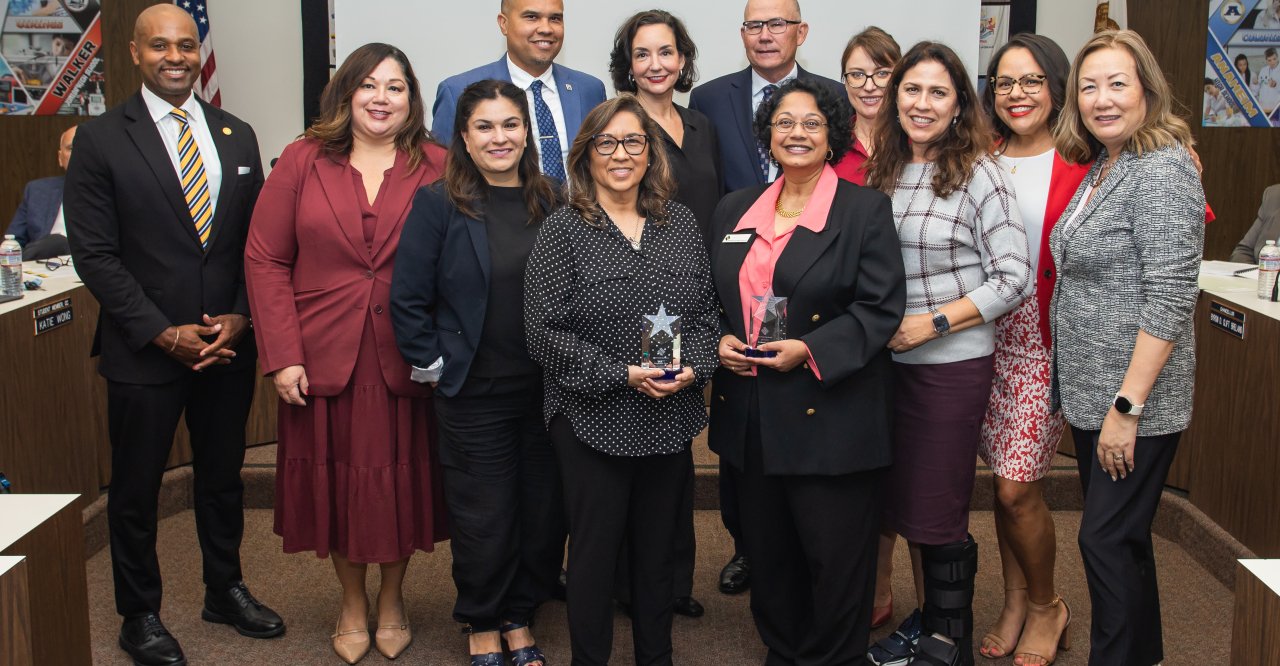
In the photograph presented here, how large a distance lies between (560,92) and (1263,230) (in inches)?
142

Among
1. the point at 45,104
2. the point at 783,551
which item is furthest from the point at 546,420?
the point at 45,104

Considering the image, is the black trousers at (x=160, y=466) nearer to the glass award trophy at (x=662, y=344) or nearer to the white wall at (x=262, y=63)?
the glass award trophy at (x=662, y=344)

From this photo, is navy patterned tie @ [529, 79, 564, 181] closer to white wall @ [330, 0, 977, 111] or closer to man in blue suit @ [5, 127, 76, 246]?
white wall @ [330, 0, 977, 111]

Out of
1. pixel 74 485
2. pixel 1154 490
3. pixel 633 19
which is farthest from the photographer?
pixel 74 485

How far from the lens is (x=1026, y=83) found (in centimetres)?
285

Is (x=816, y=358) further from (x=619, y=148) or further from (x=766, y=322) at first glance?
(x=619, y=148)

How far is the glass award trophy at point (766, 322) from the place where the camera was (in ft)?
8.60

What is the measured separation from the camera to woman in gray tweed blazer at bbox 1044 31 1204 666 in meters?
2.40

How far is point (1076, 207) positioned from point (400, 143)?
1763 millimetres

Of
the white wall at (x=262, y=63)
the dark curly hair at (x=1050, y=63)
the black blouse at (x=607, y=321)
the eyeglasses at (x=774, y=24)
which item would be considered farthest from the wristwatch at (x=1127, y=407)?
the white wall at (x=262, y=63)

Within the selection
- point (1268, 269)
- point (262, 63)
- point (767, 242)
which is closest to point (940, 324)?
point (767, 242)

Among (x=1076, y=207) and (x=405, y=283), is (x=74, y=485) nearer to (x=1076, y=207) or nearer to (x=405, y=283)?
(x=405, y=283)

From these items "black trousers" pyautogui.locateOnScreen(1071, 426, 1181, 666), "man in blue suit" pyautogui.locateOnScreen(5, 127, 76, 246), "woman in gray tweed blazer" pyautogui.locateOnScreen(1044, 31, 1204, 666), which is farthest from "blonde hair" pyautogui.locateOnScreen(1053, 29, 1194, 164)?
"man in blue suit" pyautogui.locateOnScreen(5, 127, 76, 246)

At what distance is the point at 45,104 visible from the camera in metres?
6.33
